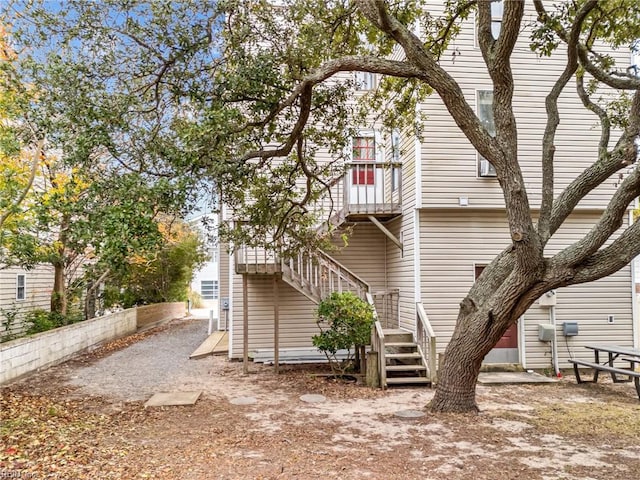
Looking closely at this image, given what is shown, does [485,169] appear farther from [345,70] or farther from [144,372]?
[144,372]

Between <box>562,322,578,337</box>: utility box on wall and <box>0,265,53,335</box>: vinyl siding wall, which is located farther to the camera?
<box>0,265,53,335</box>: vinyl siding wall

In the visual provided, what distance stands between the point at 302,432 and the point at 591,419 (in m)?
3.89

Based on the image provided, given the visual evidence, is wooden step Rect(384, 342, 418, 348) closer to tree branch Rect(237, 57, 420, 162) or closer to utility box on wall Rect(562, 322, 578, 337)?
utility box on wall Rect(562, 322, 578, 337)

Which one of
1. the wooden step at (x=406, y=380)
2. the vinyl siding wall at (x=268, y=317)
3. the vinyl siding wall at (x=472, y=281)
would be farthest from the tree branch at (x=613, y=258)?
the vinyl siding wall at (x=268, y=317)

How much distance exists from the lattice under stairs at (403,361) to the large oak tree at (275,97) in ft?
5.20

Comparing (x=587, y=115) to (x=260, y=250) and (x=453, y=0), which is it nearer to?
(x=453, y=0)

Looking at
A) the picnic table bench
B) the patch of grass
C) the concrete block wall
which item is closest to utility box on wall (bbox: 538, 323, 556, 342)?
the picnic table bench

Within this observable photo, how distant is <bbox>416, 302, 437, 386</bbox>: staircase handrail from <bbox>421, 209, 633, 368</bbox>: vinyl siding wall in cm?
33

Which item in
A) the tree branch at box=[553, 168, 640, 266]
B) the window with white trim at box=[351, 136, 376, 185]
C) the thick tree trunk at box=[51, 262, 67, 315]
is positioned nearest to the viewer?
the tree branch at box=[553, 168, 640, 266]

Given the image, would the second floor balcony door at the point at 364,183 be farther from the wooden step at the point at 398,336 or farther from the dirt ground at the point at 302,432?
the dirt ground at the point at 302,432

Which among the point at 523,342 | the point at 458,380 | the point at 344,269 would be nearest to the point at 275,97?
the point at 344,269

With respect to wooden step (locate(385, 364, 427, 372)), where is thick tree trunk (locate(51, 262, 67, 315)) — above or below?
above

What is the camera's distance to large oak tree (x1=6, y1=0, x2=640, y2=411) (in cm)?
552

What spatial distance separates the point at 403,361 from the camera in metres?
8.80
